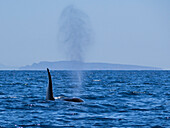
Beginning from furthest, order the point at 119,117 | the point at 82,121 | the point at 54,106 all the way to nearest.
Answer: the point at 54,106, the point at 119,117, the point at 82,121

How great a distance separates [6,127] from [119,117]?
7.21 m

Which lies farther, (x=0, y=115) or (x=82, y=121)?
(x=0, y=115)

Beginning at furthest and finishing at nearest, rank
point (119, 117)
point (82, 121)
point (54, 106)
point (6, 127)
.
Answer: point (54, 106)
point (119, 117)
point (82, 121)
point (6, 127)

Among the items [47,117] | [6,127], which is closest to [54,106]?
[47,117]

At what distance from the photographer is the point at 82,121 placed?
2078cm

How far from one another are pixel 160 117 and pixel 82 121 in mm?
5300

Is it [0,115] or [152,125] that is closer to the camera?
[152,125]

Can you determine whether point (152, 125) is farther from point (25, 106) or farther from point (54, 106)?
point (25, 106)

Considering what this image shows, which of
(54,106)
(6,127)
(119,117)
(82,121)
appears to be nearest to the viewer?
(6,127)

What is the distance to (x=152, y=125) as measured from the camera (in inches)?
781

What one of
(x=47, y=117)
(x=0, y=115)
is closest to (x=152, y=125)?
(x=47, y=117)

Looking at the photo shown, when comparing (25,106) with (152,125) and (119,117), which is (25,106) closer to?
(119,117)

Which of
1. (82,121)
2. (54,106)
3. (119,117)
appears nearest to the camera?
(82,121)

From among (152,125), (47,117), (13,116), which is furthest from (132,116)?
(13,116)
